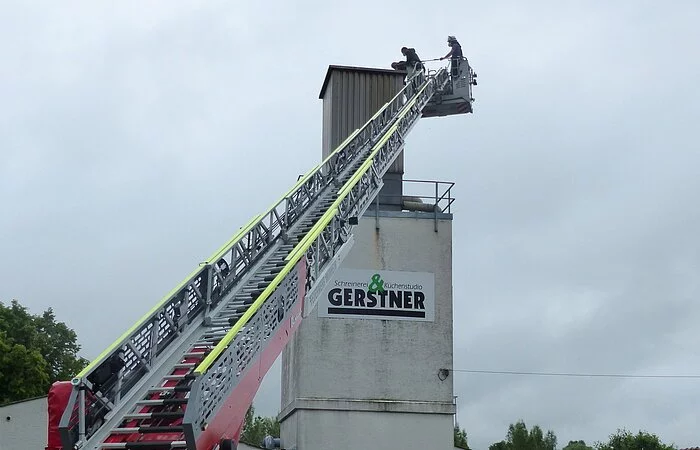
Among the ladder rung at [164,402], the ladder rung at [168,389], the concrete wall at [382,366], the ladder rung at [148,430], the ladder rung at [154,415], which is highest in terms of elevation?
the concrete wall at [382,366]

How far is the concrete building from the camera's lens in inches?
951

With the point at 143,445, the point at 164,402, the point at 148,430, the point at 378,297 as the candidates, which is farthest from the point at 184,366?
the point at 378,297

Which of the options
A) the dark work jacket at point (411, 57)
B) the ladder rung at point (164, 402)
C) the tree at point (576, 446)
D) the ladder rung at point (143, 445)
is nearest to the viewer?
the ladder rung at point (143, 445)

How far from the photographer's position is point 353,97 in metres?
28.2

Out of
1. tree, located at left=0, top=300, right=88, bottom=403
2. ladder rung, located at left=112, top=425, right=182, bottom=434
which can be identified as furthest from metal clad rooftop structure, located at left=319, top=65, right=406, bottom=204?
tree, located at left=0, top=300, right=88, bottom=403

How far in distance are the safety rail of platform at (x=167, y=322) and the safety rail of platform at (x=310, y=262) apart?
0.20 metres

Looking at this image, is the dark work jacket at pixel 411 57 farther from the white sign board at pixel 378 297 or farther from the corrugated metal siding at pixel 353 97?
the white sign board at pixel 378 297

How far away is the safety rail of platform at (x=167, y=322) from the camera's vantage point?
10.6 meters

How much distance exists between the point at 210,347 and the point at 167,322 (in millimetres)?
690

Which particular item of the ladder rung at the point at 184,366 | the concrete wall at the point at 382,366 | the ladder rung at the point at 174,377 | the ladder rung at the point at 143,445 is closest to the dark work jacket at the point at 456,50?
the concrete wall at the point at 382,366

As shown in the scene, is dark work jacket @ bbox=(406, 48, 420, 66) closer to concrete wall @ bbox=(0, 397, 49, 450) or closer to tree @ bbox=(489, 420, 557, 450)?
concrete wall @ bbox=(0, 397, 49, 450)

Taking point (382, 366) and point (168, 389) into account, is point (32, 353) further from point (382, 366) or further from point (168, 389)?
point (168, 389)

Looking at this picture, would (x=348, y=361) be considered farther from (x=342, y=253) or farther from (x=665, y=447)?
(x=665, y=447)

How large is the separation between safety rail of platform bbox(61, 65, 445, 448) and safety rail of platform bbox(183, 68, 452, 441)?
198mm
